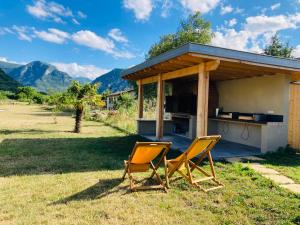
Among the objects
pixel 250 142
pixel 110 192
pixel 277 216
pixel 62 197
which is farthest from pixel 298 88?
pixel 62 197

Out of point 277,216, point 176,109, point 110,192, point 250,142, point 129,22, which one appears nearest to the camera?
point 277,216

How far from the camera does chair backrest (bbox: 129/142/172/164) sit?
4.35 m

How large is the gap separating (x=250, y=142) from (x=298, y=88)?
2.41 meters

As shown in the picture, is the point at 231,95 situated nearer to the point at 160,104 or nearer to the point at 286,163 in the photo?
the point at 160,104

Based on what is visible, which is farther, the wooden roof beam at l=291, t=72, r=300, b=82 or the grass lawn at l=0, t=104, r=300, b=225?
the wooden roof beam at l=291, t=72, r=300, b=82

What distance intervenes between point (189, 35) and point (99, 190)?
19.1 metres

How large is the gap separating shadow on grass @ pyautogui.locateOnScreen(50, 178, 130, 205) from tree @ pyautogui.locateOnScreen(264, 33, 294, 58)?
26.6 m

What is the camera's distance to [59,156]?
7.05 meters

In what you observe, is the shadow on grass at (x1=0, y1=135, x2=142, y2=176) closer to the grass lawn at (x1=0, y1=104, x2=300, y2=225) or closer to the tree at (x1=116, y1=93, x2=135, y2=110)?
the grass lawn at (x1=0, y1=104, x2=300, y2=225)

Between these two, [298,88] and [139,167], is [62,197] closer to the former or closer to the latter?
[139,167]

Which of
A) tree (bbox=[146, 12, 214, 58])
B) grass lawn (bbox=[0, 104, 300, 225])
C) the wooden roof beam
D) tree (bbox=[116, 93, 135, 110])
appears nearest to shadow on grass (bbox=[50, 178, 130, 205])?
grass lawn (bbox=[0, 104, 300, 225])

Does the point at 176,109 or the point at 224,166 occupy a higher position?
the point at 176,109

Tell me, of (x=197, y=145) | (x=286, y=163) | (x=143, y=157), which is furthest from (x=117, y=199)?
(x=286, y=163)

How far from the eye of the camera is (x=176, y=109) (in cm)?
1246
